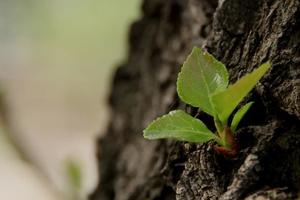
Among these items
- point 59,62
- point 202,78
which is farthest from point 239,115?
point 59,62

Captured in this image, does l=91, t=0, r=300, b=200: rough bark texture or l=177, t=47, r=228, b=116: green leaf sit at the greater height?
l=177, t=47, r=228, b=116: green leaf

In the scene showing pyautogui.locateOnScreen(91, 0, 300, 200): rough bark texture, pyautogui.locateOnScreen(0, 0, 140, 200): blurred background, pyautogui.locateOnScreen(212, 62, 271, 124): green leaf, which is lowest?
pyautogui.locateOnScreen(0, 0, 140, 200): blurred background

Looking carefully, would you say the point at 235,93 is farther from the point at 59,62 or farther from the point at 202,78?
the point at 59,62

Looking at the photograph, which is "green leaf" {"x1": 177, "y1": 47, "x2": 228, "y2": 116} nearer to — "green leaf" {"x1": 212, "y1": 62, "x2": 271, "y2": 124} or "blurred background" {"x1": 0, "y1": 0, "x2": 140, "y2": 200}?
"green leaf" {"x1": 212, "y1": 62, "x2": 271, "y2": 124}

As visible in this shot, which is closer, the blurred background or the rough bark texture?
the rough bark texture

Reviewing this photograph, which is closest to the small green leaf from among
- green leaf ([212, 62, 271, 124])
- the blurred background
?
green leaf ([212, 62, 271, 124])
